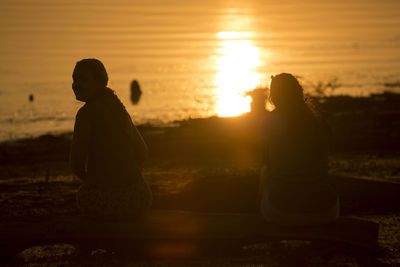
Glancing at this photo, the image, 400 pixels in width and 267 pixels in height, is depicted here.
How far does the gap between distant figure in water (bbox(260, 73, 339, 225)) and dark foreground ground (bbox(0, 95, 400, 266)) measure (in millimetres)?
→ 403

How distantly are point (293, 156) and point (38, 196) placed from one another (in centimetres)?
526

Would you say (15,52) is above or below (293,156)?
above

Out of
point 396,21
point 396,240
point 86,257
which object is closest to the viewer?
point 86,257

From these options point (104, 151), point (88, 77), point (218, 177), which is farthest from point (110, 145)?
point (218, 177)

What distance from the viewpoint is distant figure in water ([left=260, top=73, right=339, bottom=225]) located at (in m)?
6.57

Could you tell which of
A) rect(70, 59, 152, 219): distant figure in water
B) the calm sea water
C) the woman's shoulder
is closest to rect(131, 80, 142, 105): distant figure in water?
the calm sea water

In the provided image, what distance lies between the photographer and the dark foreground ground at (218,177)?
7211 millimetres

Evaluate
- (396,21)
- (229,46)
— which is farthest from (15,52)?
(396,21)

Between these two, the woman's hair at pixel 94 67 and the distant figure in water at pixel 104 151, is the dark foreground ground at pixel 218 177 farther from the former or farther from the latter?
the woman's hair at pixel 94 67

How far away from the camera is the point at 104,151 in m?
6.64

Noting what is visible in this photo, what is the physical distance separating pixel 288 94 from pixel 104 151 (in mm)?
1669

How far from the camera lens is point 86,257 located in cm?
714

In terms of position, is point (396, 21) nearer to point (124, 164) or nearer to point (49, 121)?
point (49, 121)

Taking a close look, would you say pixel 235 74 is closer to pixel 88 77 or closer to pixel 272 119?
pixel 272 119
